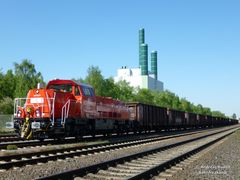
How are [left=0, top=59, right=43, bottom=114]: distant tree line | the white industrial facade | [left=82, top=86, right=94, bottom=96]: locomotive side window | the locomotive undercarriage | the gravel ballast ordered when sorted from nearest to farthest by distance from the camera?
the gravel ballast < the locomotive undercarriage < [left=82, top=86, right=94, bottom=96]: locomotive side window < [left=0, top=59, right=43, bottom=114]: distant tree line < the white industrial facade

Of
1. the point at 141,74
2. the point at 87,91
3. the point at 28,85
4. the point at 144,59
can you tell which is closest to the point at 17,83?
the point at 28,85

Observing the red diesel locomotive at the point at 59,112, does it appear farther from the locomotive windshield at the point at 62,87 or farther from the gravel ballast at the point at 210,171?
the gravel ballast at the point at 210,171

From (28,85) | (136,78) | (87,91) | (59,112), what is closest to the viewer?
(59,112)

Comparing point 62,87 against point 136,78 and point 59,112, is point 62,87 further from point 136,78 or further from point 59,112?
point 136,78

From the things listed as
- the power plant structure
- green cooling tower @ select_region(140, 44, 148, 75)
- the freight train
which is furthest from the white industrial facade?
the freight train

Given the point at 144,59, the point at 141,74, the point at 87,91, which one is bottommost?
the point at 87,91

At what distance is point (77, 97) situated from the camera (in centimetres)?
1977

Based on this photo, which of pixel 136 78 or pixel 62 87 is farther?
pixel 136 78

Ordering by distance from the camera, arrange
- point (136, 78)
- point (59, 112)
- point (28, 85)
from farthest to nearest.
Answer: point (136, 78) → point (28, 85) → point (59, 112)

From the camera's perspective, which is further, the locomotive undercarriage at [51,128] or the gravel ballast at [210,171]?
the locomotive undercarriage at [51,128]

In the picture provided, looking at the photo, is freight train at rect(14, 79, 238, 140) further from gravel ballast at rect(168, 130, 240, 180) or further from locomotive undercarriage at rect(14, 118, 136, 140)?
gravel ballast at rect(168, 130, 240, 180)

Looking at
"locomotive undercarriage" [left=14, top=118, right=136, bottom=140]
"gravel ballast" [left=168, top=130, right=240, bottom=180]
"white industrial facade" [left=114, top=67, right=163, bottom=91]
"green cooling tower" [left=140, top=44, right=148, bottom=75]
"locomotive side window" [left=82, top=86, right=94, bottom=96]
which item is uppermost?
"green cooling tower" [left=140, top=44, right=148, bottom=75]

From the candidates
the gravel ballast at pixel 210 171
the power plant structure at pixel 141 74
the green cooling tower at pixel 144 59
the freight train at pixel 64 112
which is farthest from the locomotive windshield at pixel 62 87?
the green cooling tower at pixel 144 59

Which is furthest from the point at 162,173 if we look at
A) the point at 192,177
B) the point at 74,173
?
the point at 74,173
